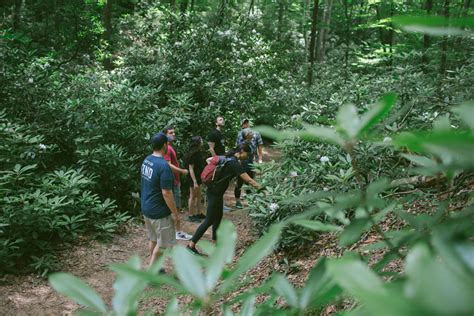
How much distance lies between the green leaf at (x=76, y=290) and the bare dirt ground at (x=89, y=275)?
352cm

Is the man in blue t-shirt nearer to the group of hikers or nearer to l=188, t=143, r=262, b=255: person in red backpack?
the group of hikers

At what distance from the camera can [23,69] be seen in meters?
8.60

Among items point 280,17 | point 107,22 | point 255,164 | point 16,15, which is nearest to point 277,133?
point 255,164

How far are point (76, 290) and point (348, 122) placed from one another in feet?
2.09

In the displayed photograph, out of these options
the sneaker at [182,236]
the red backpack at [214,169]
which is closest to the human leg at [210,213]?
the red backpack at [214,169]

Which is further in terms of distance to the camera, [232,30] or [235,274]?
[232,30]

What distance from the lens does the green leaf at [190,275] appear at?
68cm

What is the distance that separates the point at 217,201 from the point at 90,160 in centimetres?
301

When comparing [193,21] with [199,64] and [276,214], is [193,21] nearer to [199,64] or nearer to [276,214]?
[199,64]

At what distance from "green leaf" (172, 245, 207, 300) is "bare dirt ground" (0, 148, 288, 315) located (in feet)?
12.0

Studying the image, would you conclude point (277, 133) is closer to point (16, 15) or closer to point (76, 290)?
point (76, 290)

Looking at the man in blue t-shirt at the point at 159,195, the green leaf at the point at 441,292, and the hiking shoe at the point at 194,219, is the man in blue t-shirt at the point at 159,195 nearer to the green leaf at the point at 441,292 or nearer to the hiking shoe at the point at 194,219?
the hiking shoe at the point at 194,219

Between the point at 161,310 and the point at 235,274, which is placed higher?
the point at 235,274

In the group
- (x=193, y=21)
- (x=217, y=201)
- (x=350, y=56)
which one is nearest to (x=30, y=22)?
(x=193, y=21)
